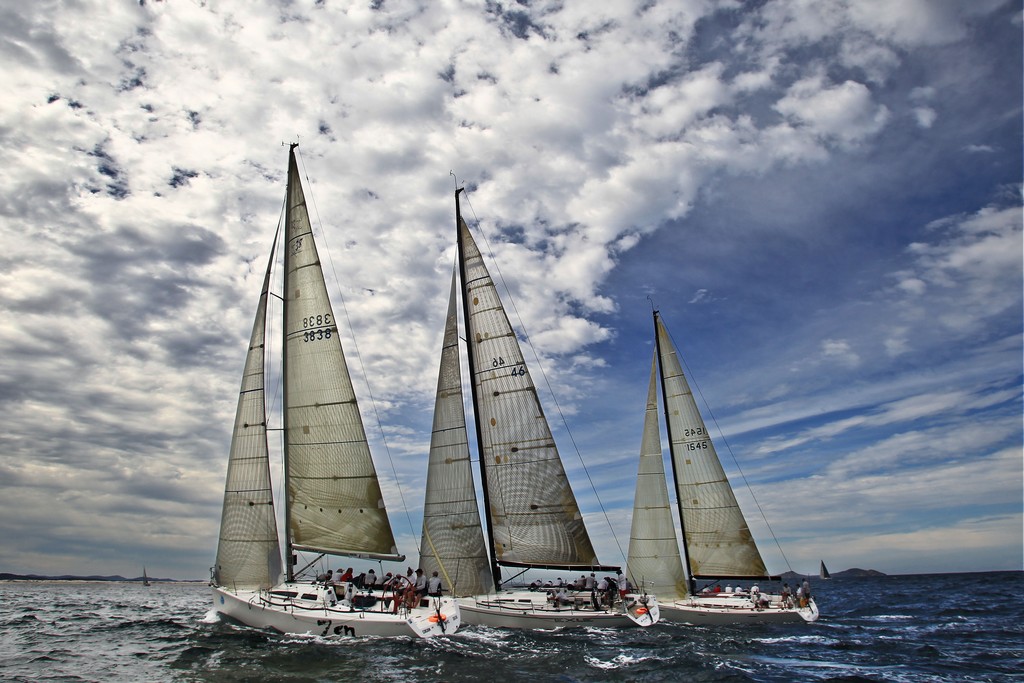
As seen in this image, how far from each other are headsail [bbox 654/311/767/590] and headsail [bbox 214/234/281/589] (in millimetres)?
18204

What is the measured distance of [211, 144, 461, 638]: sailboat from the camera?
71.2 ft

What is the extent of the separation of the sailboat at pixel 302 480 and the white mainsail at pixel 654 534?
11.2 m

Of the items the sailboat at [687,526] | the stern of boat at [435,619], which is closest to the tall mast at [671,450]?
the sailboat at [687,526]

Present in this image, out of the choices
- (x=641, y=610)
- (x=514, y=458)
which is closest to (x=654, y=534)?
(x=641, y=610)

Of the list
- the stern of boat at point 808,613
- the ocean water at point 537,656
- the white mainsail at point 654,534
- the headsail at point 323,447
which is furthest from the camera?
the white mainsail at point 654,534

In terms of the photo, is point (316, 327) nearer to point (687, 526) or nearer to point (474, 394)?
point (474, 394)

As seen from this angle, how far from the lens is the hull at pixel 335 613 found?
1872 centimetres

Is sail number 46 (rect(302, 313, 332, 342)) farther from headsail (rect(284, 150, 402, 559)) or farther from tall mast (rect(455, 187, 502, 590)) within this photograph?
tall mast (rect(455, 187, 502, 590))

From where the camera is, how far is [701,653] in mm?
19031

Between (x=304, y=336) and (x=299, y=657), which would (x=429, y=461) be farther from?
(x=299, y=657)

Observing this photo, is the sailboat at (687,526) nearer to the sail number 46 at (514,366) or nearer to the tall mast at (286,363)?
the sail number 46 at (514,366)

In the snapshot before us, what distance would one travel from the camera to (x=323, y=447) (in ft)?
77.0

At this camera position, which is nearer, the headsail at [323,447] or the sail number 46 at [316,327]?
the headsail at [323,447]

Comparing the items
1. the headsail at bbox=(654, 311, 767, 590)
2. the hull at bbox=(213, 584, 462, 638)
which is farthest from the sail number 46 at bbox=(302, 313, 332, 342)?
the headsail at bbox=(654, 311, 767, 590)
